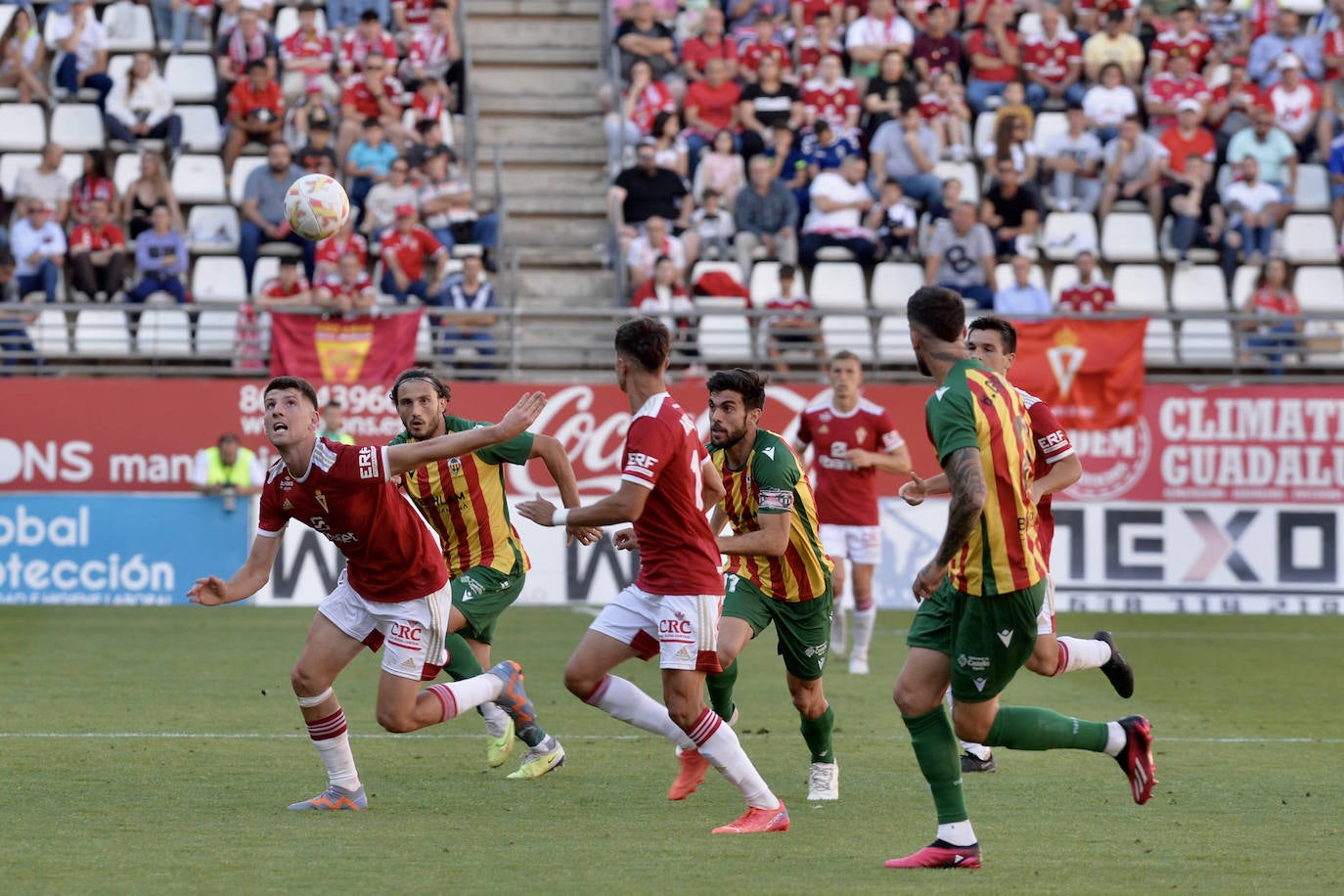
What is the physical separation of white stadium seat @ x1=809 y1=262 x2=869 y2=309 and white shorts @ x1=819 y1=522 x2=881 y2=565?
25.0ft

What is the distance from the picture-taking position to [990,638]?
7016mm

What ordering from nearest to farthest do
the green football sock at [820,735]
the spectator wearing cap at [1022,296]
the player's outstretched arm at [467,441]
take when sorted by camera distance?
the player's outstretched arm at [467,441] → the green football sock at [820,735] → the spectator wearing cap at [1022,296]

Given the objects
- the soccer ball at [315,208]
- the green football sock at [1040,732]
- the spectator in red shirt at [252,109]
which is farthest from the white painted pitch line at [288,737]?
the spectator in red shirt at [252,109]

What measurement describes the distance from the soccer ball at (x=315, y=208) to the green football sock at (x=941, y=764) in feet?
21.3

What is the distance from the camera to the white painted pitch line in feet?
34.6

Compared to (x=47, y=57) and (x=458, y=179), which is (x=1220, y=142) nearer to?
(x=458, y=179)

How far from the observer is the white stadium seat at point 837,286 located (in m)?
22.4

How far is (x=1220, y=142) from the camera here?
24.9 meters

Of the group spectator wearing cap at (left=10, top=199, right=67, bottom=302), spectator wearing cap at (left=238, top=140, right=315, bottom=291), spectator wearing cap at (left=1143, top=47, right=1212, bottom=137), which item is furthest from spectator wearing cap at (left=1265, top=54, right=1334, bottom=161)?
spectator wearing cap at (left=10, top=199, right=67, bottom=302)

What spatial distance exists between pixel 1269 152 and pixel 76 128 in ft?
52.8

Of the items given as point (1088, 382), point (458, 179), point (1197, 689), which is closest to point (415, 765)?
point (1197, 689)

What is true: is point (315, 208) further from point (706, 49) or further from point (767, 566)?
point (706, 49)

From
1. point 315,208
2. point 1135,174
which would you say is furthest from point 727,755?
point 1135,174

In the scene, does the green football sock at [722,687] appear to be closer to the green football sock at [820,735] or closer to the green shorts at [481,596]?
the green football sock at [820,735]
